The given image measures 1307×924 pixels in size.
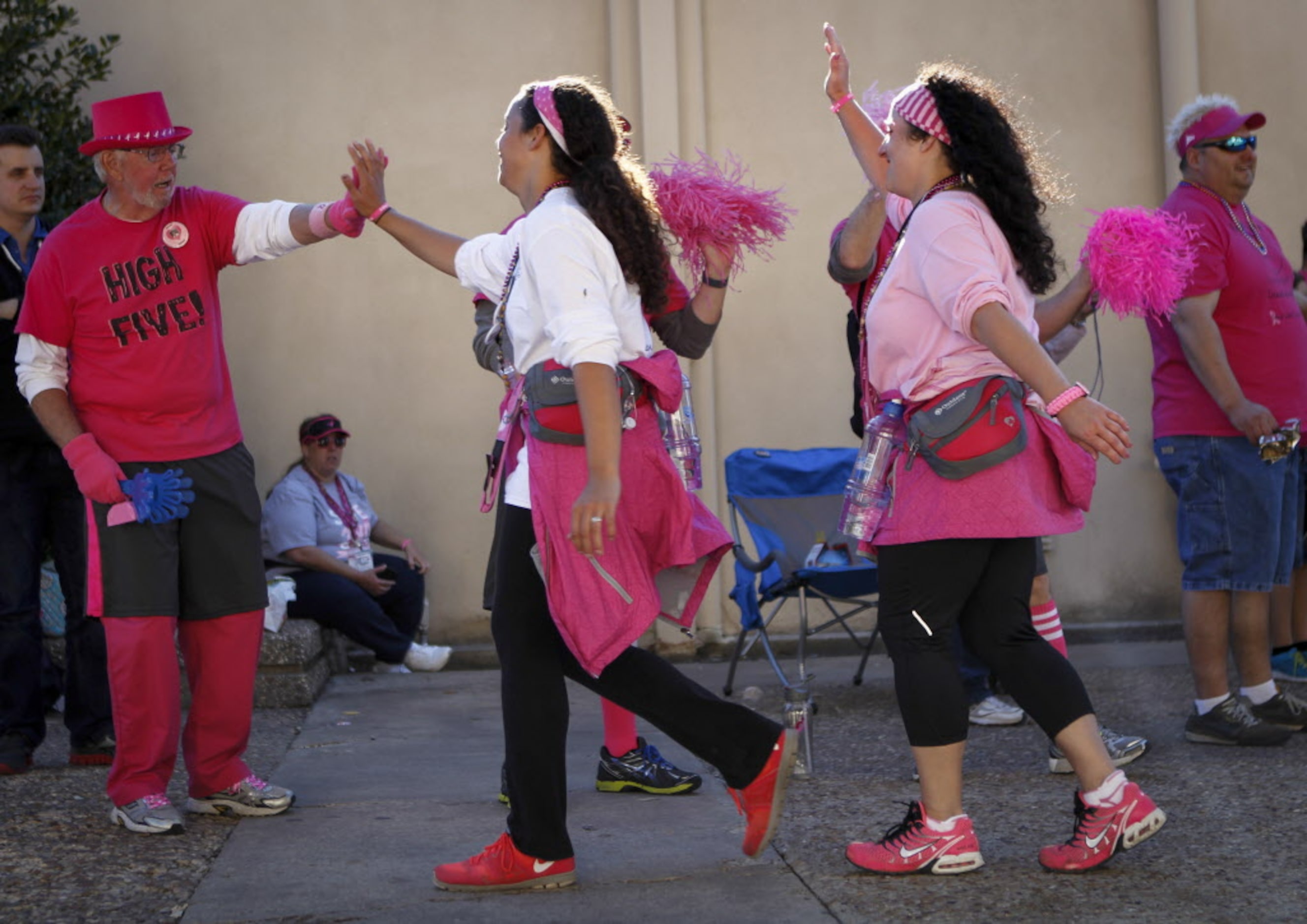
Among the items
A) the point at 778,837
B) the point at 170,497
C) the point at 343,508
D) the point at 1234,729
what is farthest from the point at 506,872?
the point at 343,508

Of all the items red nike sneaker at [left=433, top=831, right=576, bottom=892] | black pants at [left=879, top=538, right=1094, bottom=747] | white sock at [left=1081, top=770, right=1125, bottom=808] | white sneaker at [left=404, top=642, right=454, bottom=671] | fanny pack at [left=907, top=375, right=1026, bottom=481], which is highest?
fanny pack at [left=907, top=375, right=1026, bottom=481]

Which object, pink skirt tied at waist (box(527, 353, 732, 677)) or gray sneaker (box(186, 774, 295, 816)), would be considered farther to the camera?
gray sneaker (box(186, 774, 295, 816))

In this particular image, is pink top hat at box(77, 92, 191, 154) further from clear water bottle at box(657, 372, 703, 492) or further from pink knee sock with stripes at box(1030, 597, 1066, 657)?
pink knee sock with stripes at box(1030, 597, 1066, 657)

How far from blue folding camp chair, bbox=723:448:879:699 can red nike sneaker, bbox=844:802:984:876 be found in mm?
2339

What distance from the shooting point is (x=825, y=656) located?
7.72 meters

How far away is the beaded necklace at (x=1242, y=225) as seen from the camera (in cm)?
514

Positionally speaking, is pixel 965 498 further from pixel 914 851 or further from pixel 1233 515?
pixel 1233 515

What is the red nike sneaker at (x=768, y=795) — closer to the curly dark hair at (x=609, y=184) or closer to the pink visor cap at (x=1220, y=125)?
the curly dark hair at (x=609, y=184)

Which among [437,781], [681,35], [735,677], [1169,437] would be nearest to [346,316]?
[681,35]

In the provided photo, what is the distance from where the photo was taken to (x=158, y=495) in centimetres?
428

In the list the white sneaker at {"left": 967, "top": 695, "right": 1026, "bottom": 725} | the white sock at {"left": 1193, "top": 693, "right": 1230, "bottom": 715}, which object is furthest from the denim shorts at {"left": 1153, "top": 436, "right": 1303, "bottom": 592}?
the white sneaker at {"left": 967, "top": 695, "right": 1026, "bottom": 725}

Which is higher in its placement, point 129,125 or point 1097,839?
point 129,125

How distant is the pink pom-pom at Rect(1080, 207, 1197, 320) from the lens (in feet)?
12.9

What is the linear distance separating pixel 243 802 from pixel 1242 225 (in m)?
3.63
